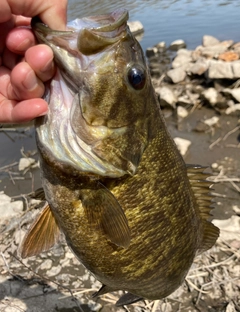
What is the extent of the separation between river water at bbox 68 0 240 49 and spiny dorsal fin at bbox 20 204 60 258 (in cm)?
1215

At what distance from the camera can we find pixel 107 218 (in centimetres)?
184

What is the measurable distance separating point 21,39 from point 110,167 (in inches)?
28.4

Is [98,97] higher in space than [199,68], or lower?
higher

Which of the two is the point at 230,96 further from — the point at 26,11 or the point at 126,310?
the point at 26,11

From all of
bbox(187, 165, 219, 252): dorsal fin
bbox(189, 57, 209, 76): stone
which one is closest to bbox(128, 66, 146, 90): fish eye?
bbox(187, 165, 219, 252): dorsal fin

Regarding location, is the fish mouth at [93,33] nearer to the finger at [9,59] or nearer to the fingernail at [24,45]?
the fingernail at [24,45]

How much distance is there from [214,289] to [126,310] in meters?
0.87

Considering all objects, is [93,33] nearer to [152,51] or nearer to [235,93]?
[235,93]

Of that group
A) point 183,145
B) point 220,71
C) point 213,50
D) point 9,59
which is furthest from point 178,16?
point 9,59

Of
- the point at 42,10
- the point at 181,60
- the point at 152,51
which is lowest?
the point at 152,51

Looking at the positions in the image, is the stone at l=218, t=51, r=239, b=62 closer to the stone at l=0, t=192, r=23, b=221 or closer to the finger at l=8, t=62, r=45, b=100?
the stone at l=0, t=192, r=23, b=221

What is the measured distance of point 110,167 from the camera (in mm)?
1818

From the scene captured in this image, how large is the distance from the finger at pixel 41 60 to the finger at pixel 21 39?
3.1 inches

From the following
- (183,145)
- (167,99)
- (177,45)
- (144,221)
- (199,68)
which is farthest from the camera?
(177,45)
